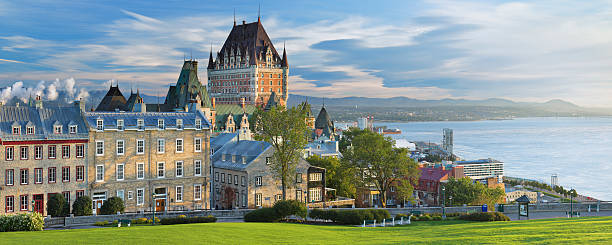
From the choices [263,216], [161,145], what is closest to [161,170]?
[161,145]

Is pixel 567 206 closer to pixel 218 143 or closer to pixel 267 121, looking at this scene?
pixel 267 121

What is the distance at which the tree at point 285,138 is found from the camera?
57.9 meters

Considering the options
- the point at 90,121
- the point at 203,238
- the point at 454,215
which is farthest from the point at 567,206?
the point at 90,121

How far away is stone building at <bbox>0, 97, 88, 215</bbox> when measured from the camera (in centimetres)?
4612

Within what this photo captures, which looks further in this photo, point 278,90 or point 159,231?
point 278,90

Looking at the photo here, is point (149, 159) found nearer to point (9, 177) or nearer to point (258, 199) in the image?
point (9, 177)

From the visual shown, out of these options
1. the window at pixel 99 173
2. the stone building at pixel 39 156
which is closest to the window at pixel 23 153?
the stone building at pixel 39 156

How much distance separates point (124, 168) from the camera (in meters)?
52.0

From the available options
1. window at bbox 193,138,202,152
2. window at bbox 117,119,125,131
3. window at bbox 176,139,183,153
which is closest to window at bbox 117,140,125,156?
window at bbox 117,119,125,131

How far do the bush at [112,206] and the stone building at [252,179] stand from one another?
13.4 meters

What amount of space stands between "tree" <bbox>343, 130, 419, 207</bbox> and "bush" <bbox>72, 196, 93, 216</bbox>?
3303 centimetres

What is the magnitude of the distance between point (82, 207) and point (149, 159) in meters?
8.44

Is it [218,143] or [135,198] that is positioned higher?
[218,143]

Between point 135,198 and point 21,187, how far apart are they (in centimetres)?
1016
